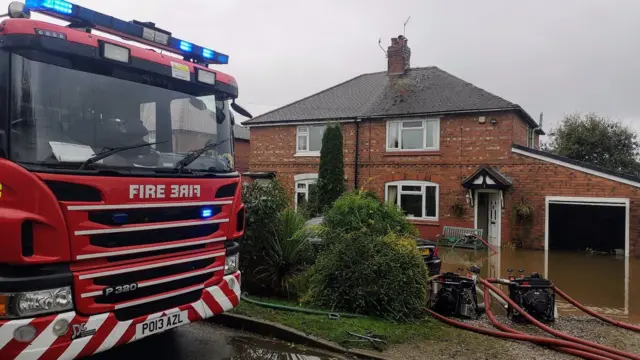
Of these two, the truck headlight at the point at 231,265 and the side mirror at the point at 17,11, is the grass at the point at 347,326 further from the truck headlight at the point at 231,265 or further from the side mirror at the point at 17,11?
the side mirror at the point at 17,11

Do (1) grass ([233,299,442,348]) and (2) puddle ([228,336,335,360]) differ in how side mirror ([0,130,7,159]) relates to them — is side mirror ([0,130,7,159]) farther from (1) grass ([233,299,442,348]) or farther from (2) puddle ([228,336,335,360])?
(1) grass ([233,299,442,348])

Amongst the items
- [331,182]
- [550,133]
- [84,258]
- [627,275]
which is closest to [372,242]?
[84,258]

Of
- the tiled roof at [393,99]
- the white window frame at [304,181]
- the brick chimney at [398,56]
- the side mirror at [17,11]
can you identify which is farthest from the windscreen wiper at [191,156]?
the brick chimney at [398,56]

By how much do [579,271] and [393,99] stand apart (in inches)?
396

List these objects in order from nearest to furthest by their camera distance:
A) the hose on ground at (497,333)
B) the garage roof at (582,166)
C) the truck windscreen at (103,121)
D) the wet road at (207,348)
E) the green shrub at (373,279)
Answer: the truck windscreen at (103,121) < the wet road at (207,348) < the hose on ground at (497,333) < the green shrub at (373,279) < the garage roof at (582,166)

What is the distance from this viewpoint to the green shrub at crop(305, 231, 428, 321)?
6.04 metres

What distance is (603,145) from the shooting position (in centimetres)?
2511

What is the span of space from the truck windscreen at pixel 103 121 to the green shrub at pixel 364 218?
290cm

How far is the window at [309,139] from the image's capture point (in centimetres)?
2003

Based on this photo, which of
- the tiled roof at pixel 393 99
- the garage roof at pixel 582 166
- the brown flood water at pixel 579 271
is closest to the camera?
the brown flood water at pixel 579 271

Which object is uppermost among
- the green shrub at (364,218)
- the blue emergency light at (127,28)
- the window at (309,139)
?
the window at (309,139)

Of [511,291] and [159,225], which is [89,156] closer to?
[159,225]

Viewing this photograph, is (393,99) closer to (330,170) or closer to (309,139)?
(309,139)

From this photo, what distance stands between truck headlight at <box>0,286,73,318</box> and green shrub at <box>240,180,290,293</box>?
3.94m
